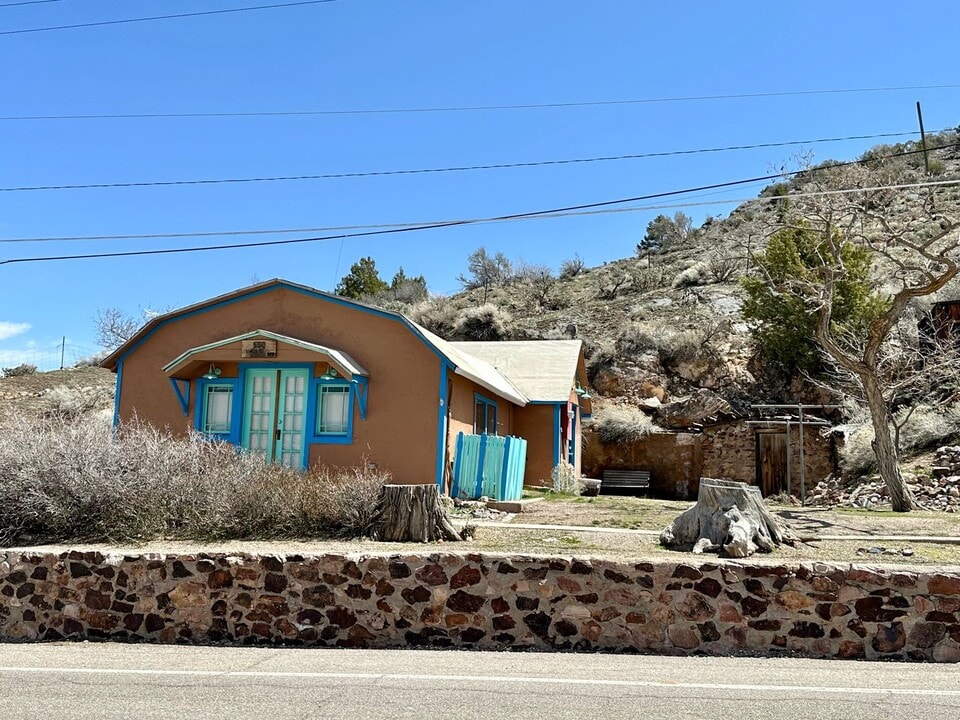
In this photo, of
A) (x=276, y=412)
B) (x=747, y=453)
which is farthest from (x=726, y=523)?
(x=747, y=453)

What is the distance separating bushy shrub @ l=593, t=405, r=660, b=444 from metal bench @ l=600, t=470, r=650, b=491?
47.1 inches

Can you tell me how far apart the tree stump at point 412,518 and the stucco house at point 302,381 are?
18.9ft

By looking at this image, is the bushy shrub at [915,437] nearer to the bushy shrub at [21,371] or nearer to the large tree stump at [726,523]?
the large tree stump at [726,523]

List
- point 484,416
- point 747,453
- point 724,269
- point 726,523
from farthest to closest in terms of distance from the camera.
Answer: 1. point 724,269
2. point 747,453
3. point 484,416
4. point 726,523

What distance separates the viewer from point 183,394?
16.7 meters

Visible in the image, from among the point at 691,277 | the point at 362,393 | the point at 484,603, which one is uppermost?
the point at 691,277

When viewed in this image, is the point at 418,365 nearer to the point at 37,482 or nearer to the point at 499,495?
the point at 499,495

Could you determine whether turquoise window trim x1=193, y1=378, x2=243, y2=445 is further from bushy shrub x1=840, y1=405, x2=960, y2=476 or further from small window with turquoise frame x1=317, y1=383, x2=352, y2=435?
bushy shrub x1=840, y1=405, x2=960, y2=476

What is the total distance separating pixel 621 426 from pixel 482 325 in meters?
11.6

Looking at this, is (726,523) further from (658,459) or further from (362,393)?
(658,459)

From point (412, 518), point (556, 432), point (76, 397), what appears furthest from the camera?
point (76, 397)

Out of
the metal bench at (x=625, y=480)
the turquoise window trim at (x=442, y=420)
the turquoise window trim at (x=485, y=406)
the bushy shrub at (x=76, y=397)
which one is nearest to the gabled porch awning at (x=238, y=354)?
the turquoise window trim at (x=442, y=420)

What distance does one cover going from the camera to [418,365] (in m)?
16.0

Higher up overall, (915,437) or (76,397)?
(76,397)
